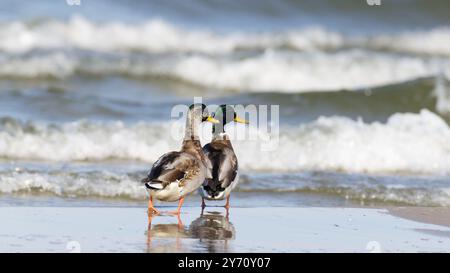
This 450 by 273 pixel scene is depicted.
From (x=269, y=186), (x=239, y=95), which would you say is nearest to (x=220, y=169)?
(x=269, y=186)

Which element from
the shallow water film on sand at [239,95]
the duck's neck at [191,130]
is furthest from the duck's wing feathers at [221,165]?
the shallow water film on sand at [239,95]

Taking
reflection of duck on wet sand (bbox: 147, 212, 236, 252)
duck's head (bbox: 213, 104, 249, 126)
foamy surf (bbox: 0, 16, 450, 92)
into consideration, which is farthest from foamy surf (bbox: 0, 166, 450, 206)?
foamy surf (bbox: 0, 16, 450, 92)

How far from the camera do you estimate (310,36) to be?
20.0 meters

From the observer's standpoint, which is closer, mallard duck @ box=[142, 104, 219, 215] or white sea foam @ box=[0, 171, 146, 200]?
mallard duck @ box=[142, 104, 219, 215]

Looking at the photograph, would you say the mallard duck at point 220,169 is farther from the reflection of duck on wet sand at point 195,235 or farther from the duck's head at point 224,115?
the reflection of duck on wet sand at point 195,235

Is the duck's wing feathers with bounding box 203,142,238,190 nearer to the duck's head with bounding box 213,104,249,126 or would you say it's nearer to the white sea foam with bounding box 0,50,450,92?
the duck's head with bounding box 213,104,249,126

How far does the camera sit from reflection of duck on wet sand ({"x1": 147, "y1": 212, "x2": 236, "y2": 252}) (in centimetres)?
679

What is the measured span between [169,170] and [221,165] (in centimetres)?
89

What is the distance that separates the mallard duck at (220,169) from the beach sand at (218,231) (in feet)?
0.64

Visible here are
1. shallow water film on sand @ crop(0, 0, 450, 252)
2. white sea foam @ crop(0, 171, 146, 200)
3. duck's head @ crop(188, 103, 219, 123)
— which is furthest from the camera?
shallow water film on sand @ crop(0, 0, 450, 252)

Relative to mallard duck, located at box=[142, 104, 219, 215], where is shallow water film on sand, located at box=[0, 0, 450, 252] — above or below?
above

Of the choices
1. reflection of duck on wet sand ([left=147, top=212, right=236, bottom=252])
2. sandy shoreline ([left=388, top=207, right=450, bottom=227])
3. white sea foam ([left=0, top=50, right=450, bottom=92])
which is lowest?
reflection of duck on wet sand ([left=147, top=212, right=236, bottom=252])
